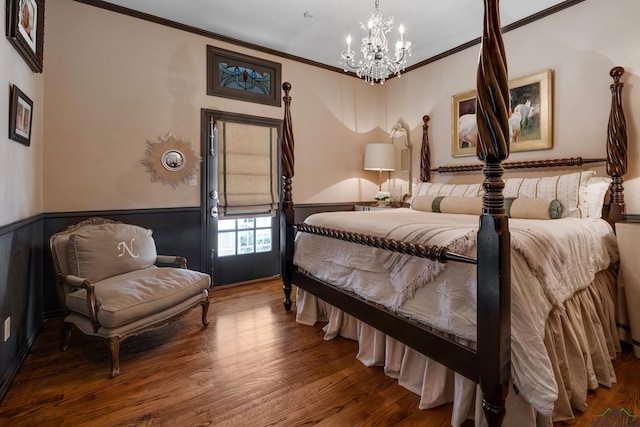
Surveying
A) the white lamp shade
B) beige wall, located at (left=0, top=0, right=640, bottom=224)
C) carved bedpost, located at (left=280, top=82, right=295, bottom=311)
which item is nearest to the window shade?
beige wall, located at (left=0, top=0, right=640, bottom=224)

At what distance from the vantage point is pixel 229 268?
3.72 meters

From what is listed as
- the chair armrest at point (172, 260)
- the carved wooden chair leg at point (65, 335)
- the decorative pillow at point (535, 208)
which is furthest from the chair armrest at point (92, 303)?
the decorative pillow at point (535, 208)

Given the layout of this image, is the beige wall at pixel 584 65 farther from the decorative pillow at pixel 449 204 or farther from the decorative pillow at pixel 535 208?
the decorative pillow at pixel 449 204

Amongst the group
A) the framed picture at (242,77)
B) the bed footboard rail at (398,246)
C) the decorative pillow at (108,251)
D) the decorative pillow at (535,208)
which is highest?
the framed picture at (242,77)

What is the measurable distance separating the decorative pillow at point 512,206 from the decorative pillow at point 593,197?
19 centimetres

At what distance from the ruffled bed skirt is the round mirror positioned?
2.21 metres

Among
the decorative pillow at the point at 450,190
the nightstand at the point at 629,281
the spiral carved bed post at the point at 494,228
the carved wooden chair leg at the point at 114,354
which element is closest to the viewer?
the spiral carved bed post at the point at 494,228

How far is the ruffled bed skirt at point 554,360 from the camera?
59.2 inches

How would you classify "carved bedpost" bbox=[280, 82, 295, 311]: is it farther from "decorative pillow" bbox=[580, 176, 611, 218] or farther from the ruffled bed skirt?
"decorative pillow" bbox=[580, 176, 611, 218]

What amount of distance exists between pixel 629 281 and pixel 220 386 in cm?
278

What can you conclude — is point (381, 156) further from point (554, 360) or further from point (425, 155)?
point (554, 360)

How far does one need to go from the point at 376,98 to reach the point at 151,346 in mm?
4276

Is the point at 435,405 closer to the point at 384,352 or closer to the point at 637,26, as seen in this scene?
the point at 384,352

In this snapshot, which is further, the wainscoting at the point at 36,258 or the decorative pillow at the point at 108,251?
the decorative pillow at the point at 108,251
